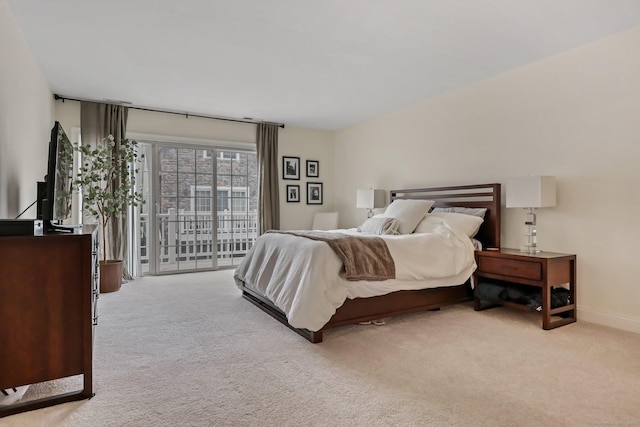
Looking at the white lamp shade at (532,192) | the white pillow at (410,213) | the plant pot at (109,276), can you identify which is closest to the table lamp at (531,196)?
the white lamp shade at (532,192)

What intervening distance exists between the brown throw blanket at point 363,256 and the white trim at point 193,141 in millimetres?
3308

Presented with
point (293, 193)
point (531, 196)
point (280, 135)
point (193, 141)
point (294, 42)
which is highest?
point (294, 42)

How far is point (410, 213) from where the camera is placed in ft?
13.7

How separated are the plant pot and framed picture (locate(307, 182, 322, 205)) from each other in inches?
127

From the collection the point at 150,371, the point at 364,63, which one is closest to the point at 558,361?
the point at 150,371

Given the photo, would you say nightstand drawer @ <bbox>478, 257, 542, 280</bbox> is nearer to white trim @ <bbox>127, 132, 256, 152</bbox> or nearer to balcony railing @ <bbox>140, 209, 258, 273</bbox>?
balcony railing @ <bbox>140, 209, 258, 273</bbox>

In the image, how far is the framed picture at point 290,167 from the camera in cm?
644

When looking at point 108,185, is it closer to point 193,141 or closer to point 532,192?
point 193,141

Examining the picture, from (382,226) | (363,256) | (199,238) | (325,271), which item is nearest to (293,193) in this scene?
(199,238)

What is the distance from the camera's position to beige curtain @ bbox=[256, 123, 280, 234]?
6.17m

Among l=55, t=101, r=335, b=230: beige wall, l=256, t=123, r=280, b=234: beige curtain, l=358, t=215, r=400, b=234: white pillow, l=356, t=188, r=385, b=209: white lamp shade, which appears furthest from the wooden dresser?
l=256, t=123, r=280, b=234: beige curtain

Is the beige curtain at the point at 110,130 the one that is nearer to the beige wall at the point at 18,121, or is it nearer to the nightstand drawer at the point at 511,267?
the beige wall at the point at 18,121

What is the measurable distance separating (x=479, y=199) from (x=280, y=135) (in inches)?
138

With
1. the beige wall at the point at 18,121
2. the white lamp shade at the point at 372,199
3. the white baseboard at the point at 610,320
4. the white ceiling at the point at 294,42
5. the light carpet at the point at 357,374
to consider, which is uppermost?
the white ceiling at the point at 294,42
